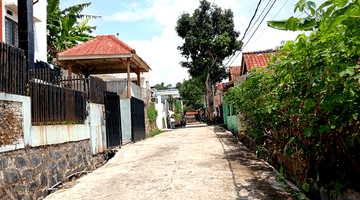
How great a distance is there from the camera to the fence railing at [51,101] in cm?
585

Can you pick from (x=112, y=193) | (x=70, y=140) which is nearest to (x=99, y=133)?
(x=70, y=140)

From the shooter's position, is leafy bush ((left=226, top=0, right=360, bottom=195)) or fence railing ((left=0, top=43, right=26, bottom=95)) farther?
fence railing ((left=0, top=43, right=26, bottom=95))

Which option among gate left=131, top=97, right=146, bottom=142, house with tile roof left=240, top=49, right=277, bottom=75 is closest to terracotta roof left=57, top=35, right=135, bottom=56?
gate left=131, top=97, right=146, bottom=142

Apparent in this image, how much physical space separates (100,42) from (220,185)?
450 inches

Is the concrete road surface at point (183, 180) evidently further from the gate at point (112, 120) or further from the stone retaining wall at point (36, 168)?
the gate at point (112, 120)

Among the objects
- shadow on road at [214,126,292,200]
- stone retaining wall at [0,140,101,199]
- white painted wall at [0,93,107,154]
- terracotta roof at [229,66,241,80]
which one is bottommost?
shadow on road at [214,126,292,200]

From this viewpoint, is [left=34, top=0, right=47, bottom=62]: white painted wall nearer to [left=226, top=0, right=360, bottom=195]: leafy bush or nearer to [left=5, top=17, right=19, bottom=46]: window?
[left=5, top=17, right=19, bottom=46]: window

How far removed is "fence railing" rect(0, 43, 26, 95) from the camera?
4.87 meters

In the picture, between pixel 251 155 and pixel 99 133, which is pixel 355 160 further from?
pixel 99 133

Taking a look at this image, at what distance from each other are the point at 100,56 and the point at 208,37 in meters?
17.7

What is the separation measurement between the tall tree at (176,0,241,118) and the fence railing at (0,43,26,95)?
2372cm

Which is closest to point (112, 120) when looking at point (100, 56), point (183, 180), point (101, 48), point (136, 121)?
point (136, 121)

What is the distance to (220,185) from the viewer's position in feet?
17.0

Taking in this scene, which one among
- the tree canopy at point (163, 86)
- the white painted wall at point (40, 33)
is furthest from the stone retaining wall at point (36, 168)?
the tree canopy at point (163, 86)
